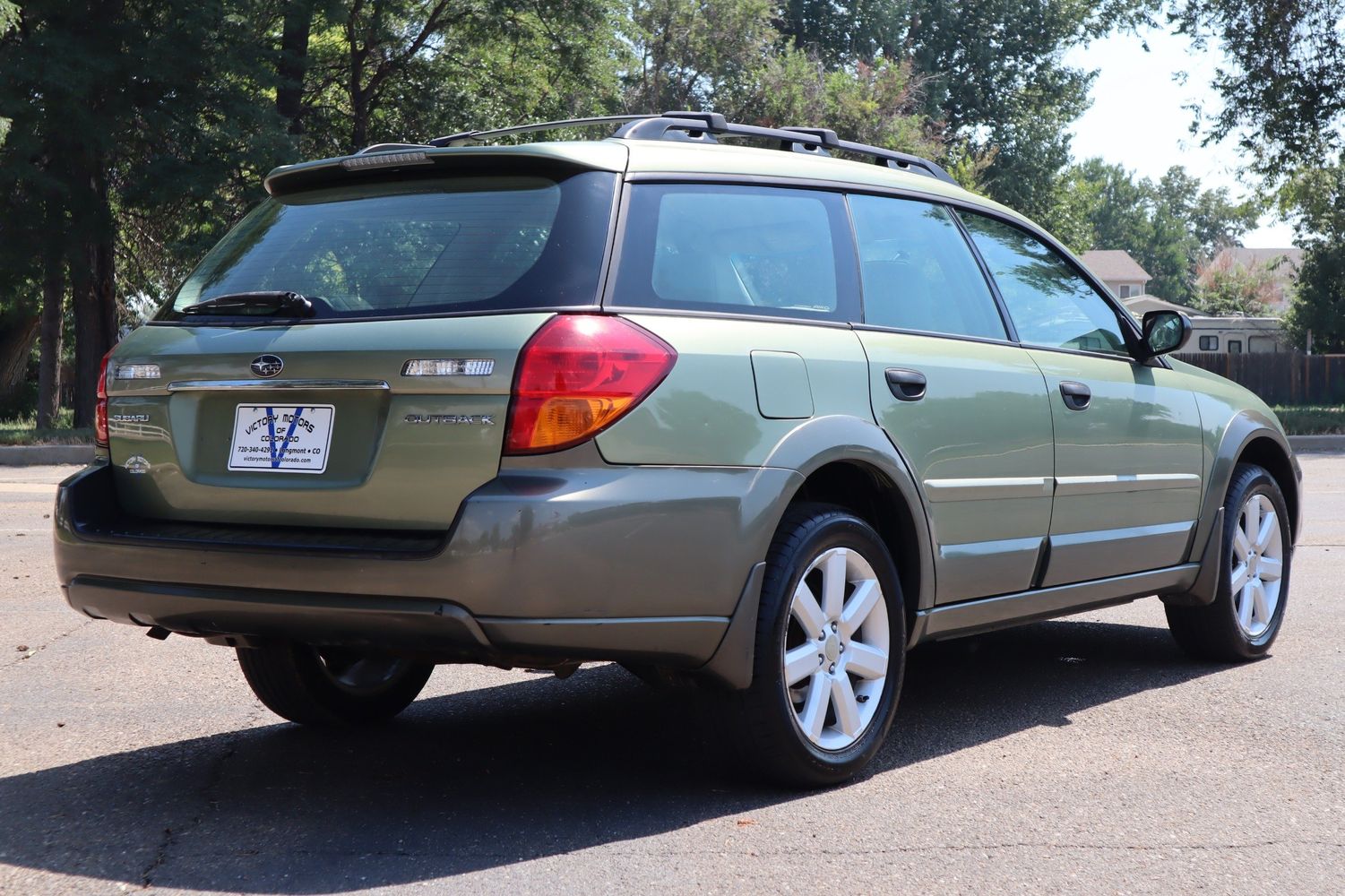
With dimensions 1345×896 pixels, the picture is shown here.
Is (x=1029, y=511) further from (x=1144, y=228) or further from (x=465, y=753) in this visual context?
(x=1144, y=228)

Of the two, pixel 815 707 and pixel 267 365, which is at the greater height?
pixel 267 365

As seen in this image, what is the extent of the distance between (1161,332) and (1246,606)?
1.26 m

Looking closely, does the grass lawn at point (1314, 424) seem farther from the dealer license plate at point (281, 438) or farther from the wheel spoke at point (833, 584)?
the dealer license plate at point (281, 438)

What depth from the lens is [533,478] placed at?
365 cm

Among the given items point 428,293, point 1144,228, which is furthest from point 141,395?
point 1144,228

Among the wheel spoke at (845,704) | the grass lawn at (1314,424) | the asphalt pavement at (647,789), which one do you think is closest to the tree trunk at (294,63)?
the grass lawn at (1314,424)

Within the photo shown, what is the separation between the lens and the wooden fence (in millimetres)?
44719

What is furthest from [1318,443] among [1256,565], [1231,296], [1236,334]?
[1231,296]

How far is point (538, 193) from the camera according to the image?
4.03 m

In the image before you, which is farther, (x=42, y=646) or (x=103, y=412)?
(x=42, y=646)

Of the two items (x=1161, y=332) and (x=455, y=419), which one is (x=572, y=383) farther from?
(x=1161, y=332)

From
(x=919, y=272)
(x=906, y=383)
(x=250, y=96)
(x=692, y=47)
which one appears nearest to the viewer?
(x=906, y=383)

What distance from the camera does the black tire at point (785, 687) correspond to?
13.1 feet

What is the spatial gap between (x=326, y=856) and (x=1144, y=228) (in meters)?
135
